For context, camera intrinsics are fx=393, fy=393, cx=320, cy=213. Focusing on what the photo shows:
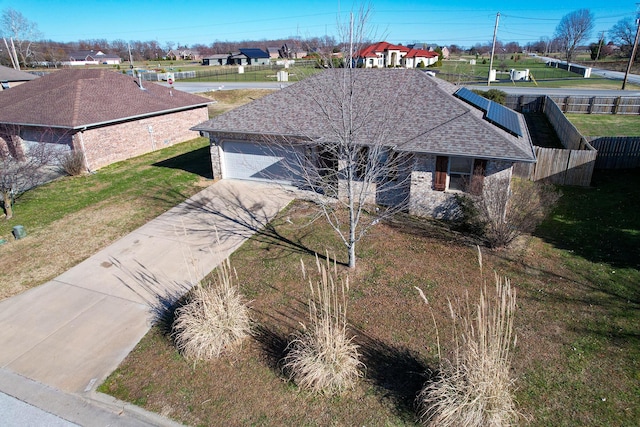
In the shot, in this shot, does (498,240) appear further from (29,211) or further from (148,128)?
(148,128)

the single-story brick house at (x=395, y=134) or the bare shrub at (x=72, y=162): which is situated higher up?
the single-story brick house at (x=395, y=134)

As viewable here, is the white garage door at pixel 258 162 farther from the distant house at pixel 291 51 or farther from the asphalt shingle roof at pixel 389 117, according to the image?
the distant house at pixel 291 51

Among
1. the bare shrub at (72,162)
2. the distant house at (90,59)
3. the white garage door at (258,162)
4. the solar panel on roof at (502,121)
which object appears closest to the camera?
the solar panel on roof at (502,121)

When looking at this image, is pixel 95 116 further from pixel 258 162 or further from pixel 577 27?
pixel 577 27

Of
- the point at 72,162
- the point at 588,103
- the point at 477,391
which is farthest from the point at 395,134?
the point at 588,103

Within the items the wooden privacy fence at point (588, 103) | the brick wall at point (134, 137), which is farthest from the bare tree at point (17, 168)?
the wooden privacy fence at point (588, 103)

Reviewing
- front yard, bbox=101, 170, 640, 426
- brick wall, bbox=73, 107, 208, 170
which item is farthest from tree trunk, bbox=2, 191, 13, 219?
front yard, bbox=101, 170, 640, 426

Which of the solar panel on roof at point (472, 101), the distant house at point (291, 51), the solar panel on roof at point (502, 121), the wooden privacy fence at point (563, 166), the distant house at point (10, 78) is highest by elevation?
the distant house at point (291, 51)

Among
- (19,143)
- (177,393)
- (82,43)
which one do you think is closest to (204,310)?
(177,393)

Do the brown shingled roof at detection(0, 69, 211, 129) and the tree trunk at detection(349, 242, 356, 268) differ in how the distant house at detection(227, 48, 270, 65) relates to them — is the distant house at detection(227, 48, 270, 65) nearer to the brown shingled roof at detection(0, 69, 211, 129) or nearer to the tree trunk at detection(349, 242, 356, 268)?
the brown shingled roof at detection(0, 69, 211, 129)
